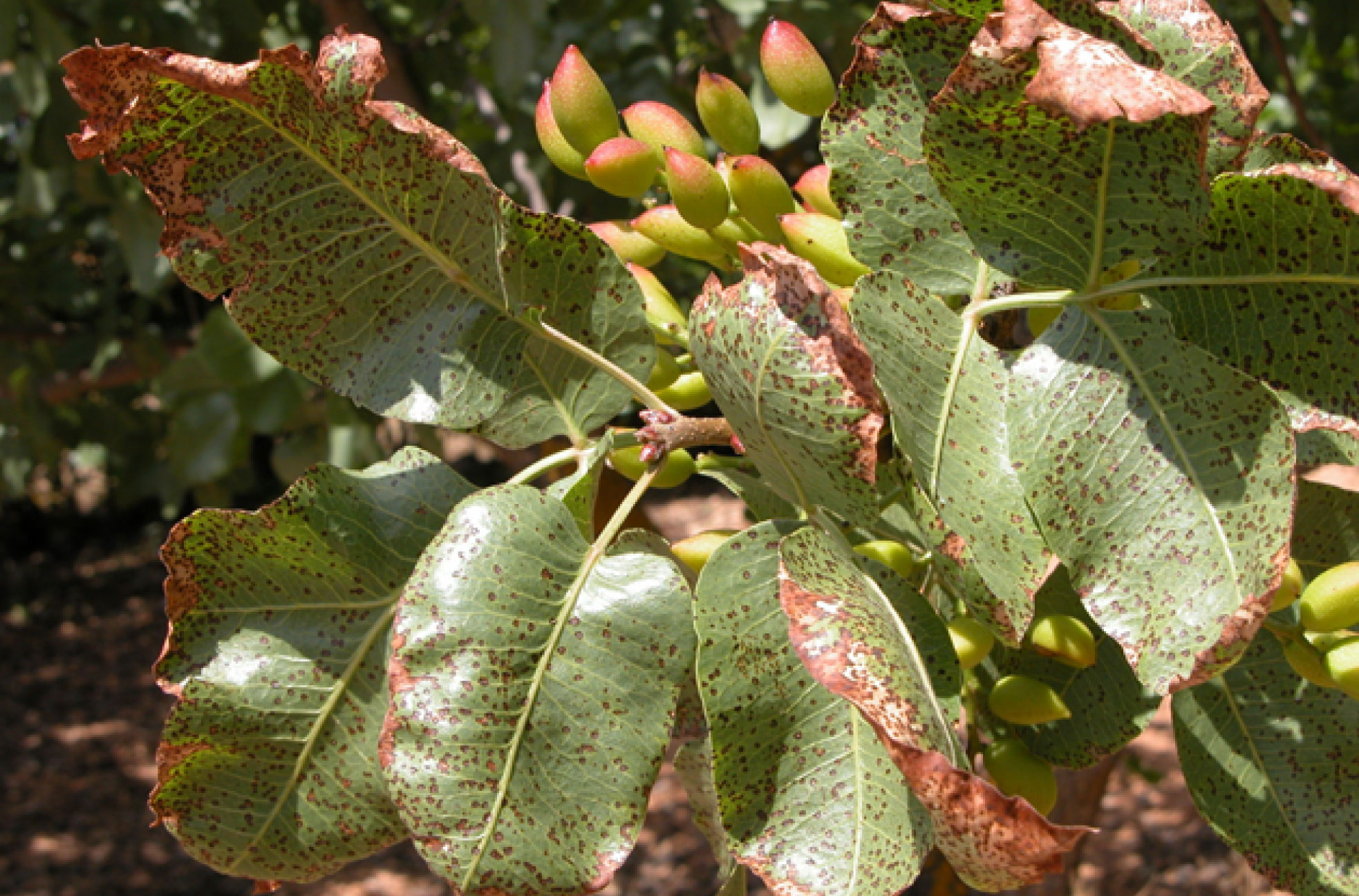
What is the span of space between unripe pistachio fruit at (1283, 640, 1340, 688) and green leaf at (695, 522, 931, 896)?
1.00 ft

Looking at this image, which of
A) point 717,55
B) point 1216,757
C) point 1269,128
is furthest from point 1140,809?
point 1216,757

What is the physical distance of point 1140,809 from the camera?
4.08 m

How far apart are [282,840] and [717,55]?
2118 mm

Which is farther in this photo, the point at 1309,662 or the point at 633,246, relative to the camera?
the point at 633,246

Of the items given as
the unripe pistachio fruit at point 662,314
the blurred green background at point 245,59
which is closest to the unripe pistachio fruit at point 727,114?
the unripe pistachio fruit at point 662,314

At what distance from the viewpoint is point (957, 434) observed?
2.13ft

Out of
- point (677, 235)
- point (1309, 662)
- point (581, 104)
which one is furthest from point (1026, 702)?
point (581, 104)

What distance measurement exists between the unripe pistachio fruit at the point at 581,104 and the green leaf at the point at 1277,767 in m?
0.58

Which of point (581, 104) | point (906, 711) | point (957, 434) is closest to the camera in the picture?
point (906, 711)

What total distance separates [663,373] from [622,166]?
5.8 inches

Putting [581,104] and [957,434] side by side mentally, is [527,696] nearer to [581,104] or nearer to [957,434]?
[957,434]

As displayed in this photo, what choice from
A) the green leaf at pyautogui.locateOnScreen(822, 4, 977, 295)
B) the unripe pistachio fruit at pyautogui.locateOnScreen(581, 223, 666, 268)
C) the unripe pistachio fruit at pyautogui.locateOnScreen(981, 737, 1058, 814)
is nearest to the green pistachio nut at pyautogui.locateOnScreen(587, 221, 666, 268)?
the unripe pistachio fruit at pyautogui.locateOnScreen(581, 223, 666, 268)

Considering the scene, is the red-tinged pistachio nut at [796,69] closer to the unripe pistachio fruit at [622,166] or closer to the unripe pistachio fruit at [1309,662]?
the unripe pistachio fruit at [622,166]

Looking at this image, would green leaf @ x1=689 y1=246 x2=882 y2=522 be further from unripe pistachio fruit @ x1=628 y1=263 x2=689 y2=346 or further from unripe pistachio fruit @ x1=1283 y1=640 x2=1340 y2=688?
unripe pistachio fruit @ x1=1283 y1=640 x2=1340 y2=688
